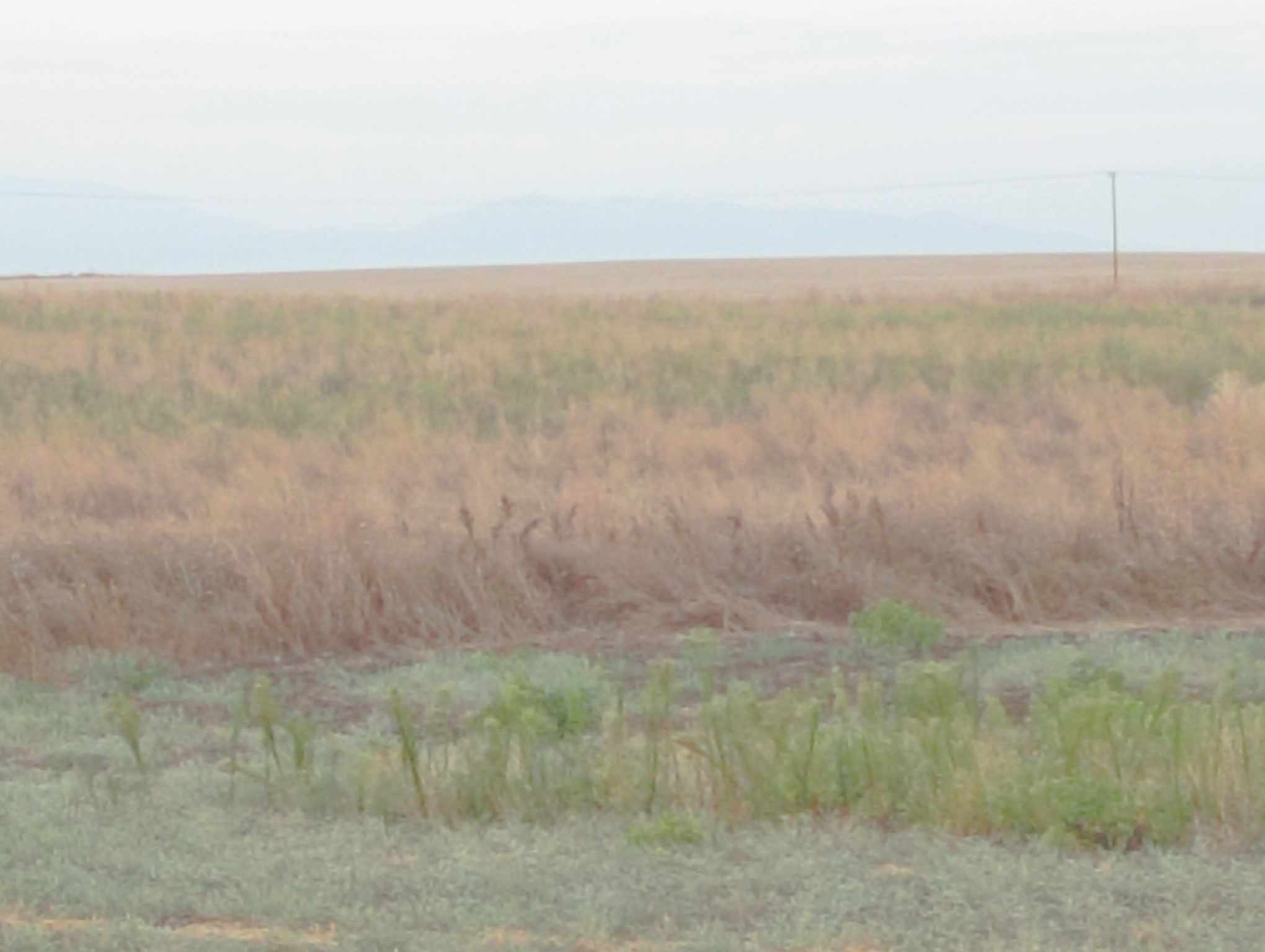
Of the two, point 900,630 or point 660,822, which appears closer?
point 660,822

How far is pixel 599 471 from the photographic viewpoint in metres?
17.5

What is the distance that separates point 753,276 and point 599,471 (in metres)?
68.2

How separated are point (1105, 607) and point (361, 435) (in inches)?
375

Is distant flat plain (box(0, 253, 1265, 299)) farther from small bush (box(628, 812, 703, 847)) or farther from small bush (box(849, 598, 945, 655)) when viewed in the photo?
small bush (box(628, 812, 703, 847))

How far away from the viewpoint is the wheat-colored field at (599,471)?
11.5 meters

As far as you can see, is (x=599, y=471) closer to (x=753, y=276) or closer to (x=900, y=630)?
(x=900, y=630)

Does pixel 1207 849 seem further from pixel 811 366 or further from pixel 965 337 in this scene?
pixel 965 337

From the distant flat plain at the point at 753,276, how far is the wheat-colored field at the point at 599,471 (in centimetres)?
2253

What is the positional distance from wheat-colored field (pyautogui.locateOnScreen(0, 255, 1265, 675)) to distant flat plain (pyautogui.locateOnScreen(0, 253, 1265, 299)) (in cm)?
2253

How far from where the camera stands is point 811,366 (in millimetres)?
25344

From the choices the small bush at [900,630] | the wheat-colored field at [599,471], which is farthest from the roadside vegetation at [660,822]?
the wheat-colored field at [599,471]

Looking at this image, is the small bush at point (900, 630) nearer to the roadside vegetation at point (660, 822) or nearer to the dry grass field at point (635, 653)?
the dry grass field at point (635, 653)

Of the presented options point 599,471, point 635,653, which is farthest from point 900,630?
point 599,471

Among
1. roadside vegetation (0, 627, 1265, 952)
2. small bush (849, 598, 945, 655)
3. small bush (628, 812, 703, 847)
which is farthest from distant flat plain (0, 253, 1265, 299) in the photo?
small bush (628, 812, 703, 847)
